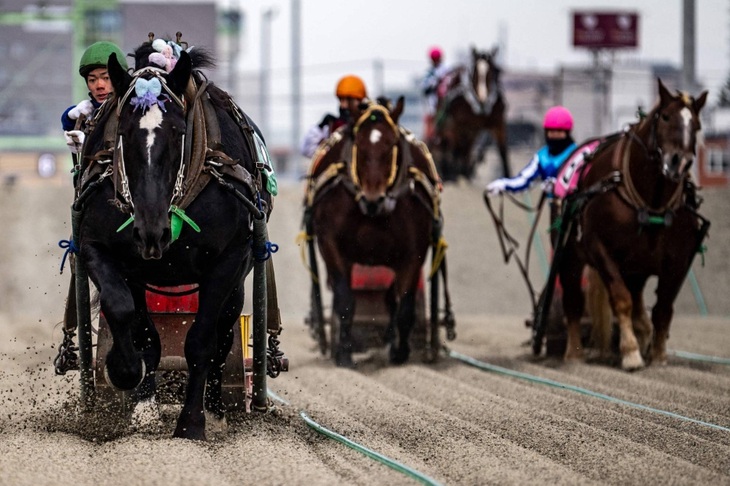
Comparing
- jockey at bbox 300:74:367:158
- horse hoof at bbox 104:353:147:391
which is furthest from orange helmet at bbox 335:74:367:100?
horse hoof at bbox 104:353:147:391

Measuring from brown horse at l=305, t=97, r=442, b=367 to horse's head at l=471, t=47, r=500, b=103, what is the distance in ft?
33.8

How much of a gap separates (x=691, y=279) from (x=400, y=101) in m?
Answer: 9.46

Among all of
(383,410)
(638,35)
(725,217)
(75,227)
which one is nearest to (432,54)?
(725,217)

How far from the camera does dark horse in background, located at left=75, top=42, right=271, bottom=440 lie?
257 inches

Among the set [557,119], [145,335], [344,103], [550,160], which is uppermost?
[344,103]

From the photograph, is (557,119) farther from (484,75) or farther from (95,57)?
(484,75)

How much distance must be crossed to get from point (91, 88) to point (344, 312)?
430 cm

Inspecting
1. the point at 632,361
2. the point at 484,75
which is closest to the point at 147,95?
the point at 632,361

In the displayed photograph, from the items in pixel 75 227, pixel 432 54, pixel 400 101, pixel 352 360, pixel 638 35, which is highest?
pixel 638 35

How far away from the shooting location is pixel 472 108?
22422 millimetres

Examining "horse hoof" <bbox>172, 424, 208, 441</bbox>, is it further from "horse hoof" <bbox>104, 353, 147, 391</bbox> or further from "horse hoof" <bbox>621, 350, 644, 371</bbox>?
"horse hoof" <bbox>621, 350, 644, 371</bbox>

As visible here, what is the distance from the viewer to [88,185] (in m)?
6.90

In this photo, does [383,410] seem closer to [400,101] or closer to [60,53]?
[400,101]

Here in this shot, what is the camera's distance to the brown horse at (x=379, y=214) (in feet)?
37.4
